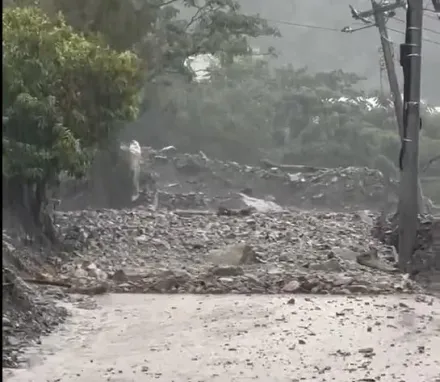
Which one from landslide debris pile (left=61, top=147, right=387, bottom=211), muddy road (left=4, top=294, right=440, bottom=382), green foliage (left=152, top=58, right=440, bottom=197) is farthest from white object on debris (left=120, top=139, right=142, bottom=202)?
muddy road (left=4, top=294, right=440, bottom=382)

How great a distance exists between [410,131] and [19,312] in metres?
3.15

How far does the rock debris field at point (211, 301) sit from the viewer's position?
2986 millimetres

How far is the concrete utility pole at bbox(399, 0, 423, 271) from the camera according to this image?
5.36 m

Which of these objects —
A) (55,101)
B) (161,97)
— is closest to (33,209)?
(55,101)

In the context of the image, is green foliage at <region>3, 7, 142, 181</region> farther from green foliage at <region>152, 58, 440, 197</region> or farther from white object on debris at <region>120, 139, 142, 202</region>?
green foliage at <region>152, 58, 440, 197</region>

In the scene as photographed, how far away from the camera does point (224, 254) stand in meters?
6.68

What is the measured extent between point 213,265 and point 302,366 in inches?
123

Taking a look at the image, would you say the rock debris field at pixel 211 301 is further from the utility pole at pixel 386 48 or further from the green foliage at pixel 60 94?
the utility pole at pixel 386 48

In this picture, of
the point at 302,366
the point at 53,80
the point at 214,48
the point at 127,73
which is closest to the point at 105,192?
the point at 214,48

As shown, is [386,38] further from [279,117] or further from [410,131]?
[279,117]

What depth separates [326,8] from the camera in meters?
10.3

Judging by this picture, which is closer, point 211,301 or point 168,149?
point 211,301

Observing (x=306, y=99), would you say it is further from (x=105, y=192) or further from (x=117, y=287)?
(x=117, y=287)

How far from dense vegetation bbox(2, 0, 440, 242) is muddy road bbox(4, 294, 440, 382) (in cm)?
76
